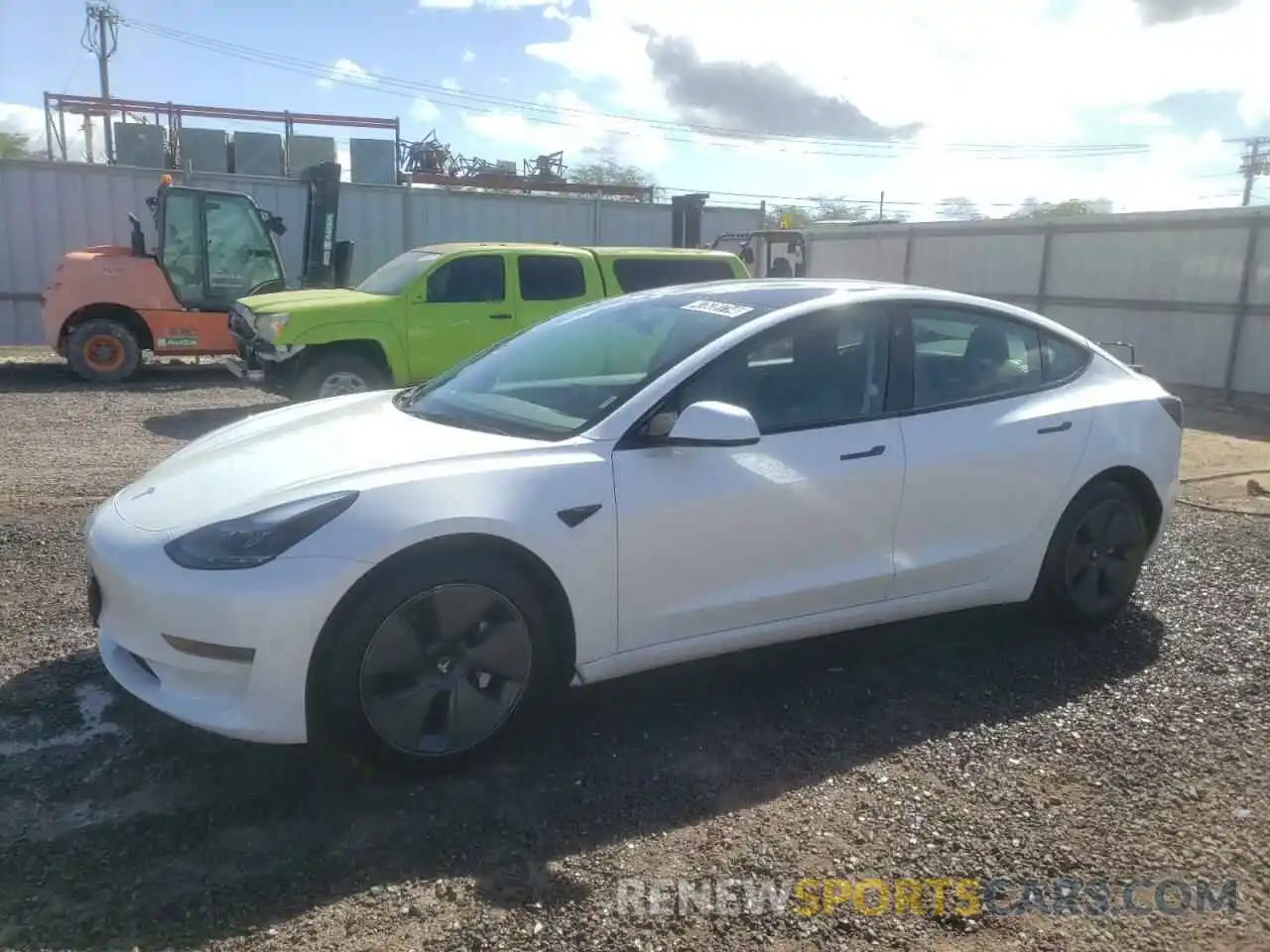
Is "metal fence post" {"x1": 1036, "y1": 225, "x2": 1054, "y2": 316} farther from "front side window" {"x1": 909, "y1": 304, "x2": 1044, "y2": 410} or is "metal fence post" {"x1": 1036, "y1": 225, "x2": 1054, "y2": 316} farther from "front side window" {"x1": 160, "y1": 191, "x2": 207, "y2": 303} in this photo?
"front side window" {"x1": 909, "y1": 304, "x2": 1044, "y2": 410}

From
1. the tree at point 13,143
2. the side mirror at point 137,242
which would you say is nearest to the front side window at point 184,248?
the side mirror at point 137,242

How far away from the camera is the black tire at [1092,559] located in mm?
4613

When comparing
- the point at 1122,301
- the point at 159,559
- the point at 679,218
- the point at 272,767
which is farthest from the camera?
the point at 679,218

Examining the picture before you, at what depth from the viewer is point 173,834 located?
9.72 ft

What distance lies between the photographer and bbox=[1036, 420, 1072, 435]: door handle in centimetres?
443

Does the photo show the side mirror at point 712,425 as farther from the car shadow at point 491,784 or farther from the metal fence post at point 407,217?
the metal fence post at point 407,217

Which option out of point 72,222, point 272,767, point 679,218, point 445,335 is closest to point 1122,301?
point 679,218

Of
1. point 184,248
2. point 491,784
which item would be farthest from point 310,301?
point 491,784

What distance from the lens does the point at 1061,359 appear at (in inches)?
187

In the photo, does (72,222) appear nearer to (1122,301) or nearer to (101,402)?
(101,402)

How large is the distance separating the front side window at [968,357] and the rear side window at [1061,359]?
48 millimetres

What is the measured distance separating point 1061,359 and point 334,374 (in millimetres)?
6834

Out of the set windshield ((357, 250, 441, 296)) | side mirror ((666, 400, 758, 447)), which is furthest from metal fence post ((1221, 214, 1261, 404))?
side mirror ((666, 400, 758, 447))

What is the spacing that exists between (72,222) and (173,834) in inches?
629
